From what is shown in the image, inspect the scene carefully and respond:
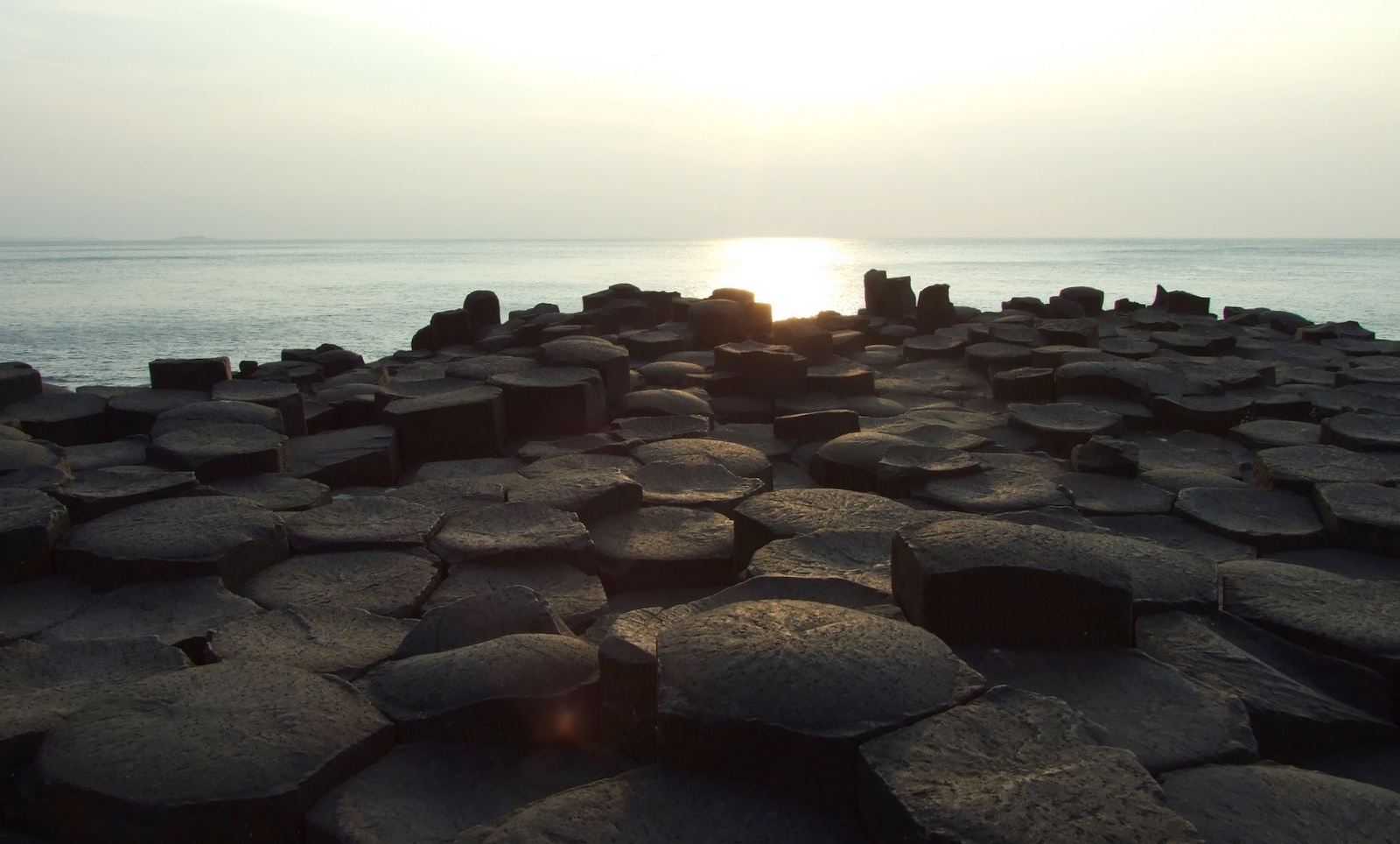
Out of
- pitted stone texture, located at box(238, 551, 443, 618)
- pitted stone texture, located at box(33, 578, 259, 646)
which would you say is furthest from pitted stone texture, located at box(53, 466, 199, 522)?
pitted stone texture, located at box(238, 551, 443, 618)

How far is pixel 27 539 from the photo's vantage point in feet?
9.05

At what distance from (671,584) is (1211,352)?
611 cm

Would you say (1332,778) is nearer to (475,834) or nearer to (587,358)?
(475,834)

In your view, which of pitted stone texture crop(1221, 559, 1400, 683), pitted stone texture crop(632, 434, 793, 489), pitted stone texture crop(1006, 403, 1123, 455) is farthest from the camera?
pitted stone texture crop(1006, 403, 1123, 455)

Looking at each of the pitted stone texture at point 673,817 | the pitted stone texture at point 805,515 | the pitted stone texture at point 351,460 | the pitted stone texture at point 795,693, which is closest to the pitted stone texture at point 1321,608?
the pitted stone texture at point 805,515

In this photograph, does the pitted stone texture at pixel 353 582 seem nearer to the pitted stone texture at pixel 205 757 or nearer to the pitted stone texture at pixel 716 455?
the pitted stone texture at pixel 205 757

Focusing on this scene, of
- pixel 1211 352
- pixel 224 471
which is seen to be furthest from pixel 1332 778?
pixel 1211 352

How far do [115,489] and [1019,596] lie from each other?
309 centimetres

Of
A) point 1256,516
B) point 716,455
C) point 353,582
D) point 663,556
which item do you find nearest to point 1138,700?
point 663,556

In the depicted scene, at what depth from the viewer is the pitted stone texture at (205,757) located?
153 cm

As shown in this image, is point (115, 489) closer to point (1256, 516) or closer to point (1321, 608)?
point (1321, 608)

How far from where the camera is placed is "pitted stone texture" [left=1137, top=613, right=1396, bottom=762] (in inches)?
76.6

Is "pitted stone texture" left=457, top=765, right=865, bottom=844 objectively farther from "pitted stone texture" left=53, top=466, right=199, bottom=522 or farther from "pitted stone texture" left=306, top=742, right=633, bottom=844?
"pitted stone texture" left=53, top=466, right=199, bottom=522

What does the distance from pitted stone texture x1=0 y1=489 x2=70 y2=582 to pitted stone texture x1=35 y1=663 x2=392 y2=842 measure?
1.25 metres
